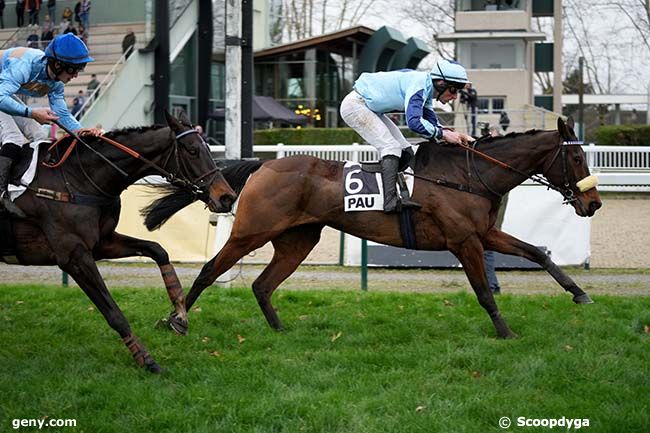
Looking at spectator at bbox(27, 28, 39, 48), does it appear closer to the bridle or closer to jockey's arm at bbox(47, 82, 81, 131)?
jockey's arm at bbox(47, 82, 81, 131)

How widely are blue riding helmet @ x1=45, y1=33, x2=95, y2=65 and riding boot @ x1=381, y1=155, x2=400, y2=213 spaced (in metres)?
2.49

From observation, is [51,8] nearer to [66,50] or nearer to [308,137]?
[308,137]

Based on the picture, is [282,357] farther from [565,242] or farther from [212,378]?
[565,242]

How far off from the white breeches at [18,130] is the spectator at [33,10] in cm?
2042

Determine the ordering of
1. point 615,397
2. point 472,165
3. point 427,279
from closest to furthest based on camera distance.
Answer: point 615,397
point 472,165
point 427,279

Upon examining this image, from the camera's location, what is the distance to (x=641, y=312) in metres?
8.09

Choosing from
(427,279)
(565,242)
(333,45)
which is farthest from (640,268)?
(333,45)

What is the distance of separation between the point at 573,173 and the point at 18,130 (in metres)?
4.26

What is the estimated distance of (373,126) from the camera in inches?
307

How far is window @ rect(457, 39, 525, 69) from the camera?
4175 cm

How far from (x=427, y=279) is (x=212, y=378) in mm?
5047

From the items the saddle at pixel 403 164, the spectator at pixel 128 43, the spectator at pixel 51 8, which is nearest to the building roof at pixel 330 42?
the spectator at pixel 51 8

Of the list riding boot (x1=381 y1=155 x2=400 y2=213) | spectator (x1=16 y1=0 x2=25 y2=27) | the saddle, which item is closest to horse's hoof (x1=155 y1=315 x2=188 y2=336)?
riding boot (x1=381 y1=155 x2=400 y2=213)

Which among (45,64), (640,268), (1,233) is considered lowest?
(640,268)
